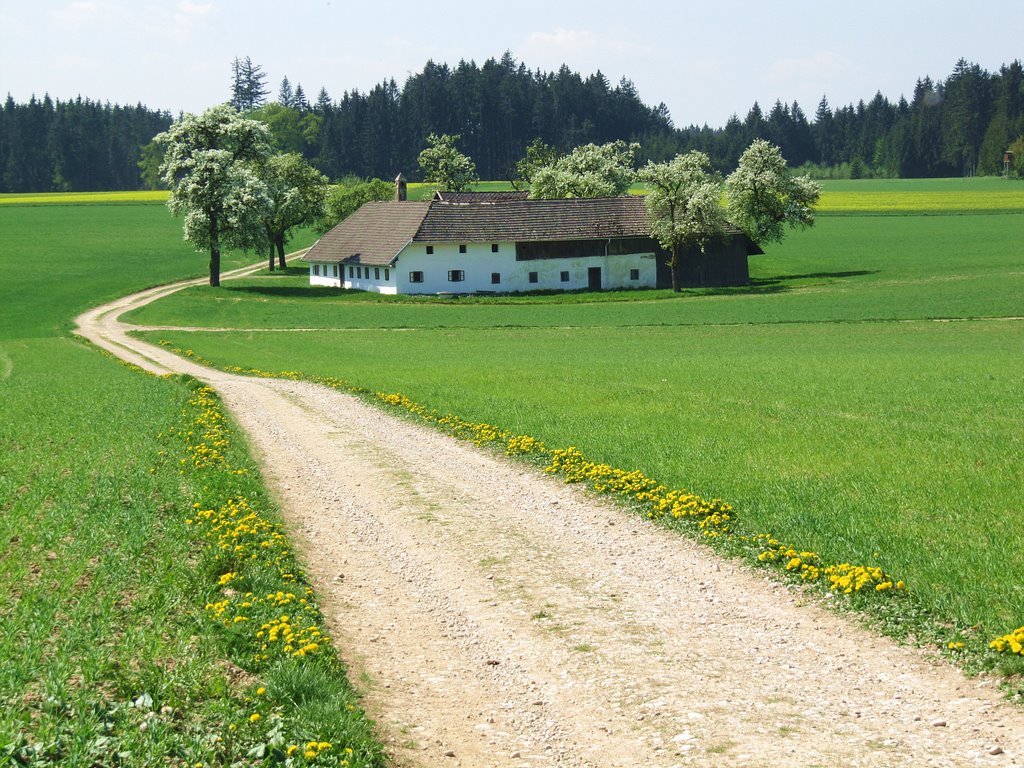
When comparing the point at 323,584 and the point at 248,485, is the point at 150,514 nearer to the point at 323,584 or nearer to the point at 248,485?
the point at 248,485

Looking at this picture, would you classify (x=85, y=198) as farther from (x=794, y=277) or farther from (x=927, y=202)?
(x=927, y=202)

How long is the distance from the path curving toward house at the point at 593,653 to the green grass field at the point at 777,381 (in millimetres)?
1409

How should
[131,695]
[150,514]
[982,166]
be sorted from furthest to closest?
[982,166]
[150,514]
[131,695]

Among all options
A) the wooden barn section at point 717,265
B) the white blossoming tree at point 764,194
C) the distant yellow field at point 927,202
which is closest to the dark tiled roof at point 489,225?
the wooden barn section at point 717,265

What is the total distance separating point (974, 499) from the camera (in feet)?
42.6

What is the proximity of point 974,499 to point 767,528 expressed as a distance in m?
2.95

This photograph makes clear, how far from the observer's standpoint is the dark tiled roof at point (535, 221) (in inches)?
3051

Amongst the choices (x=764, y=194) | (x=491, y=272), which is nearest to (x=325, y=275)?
(x=491, y=272)

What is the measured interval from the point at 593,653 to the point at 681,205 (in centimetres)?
6818

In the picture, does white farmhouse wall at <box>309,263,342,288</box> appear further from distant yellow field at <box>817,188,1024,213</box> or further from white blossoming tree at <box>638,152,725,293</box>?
distant yellow field at <box>817,188,1024,213</box>

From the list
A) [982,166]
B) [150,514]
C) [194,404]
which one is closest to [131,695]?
[150,514]

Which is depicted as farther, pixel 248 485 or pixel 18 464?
pixel 18 464

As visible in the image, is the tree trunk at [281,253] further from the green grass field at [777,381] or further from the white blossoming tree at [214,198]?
the white blossoming tree at [214,198]

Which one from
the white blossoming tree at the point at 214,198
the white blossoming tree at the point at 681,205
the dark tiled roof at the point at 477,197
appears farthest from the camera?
the dark tiled roof at the point at 477,197
